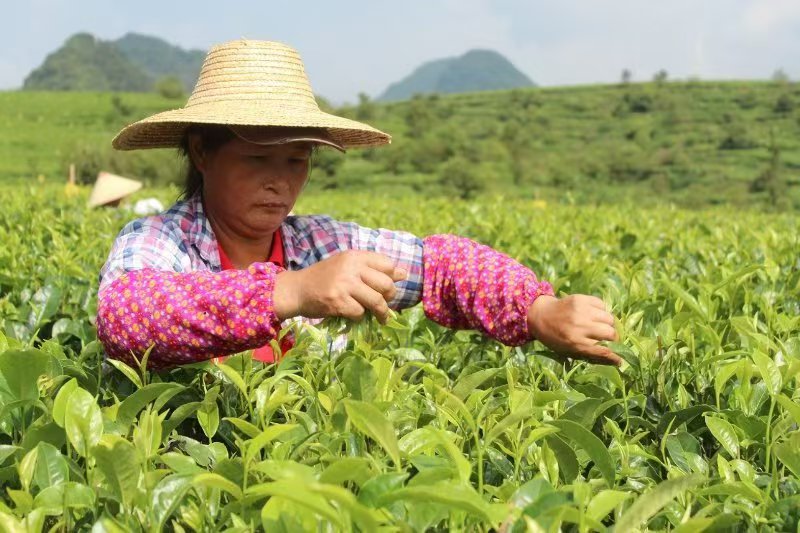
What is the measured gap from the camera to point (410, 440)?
38.1 inches

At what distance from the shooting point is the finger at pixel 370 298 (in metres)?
1.22

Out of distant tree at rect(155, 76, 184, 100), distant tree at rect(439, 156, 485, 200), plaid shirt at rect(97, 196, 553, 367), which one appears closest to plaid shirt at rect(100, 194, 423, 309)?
plaid shirt at rect(97, 196, 553, 367)

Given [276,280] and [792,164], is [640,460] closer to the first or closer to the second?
[276,280]

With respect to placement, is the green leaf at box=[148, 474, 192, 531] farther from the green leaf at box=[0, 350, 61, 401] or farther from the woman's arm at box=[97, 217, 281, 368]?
the woman's arm at box=[97, 217, 281, 368]

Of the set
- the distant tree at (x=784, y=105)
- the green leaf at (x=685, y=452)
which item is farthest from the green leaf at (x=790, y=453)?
the distant tree at (x=784, y=105)

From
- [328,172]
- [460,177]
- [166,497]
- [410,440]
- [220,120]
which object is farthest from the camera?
[328,172]

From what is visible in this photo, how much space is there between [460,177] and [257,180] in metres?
34.2

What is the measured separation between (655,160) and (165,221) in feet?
141

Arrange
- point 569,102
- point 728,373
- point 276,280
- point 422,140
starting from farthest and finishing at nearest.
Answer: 1. point 569,102
2. point 422,140
3. point 276,280
4. point 728,373

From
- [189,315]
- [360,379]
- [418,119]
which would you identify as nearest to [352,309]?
[360,379]

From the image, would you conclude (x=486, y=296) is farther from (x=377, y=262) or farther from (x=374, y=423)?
(x=374, y=423)

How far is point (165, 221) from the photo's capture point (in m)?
1.76

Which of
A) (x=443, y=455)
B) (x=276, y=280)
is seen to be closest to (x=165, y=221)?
(x=276, y=280)

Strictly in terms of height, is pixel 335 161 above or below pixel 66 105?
below
